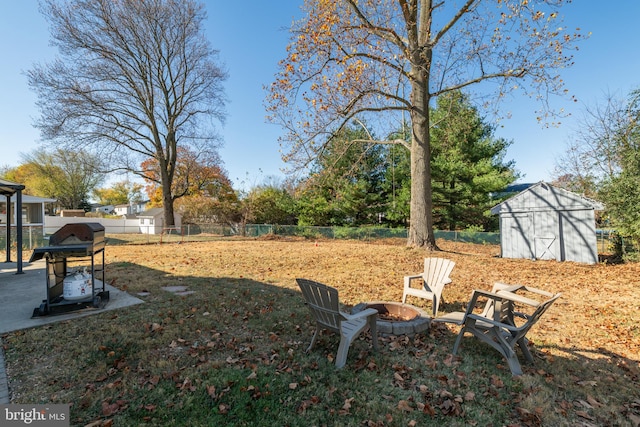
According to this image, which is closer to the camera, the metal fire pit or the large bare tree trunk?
the metal fire pit

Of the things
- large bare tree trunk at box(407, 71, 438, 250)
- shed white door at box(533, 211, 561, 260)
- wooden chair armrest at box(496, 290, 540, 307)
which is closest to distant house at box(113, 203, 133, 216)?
large bare tree trunk at box(407, 71, 438, 250)

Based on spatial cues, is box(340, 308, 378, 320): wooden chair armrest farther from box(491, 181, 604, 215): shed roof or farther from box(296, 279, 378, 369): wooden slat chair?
box(491, 181, 604, 215): shed roof

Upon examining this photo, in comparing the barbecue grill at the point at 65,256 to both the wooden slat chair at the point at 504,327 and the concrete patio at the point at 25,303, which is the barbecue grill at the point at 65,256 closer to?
the concrete patio at the point at 25,303

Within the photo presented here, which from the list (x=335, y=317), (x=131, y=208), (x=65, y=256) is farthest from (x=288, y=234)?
(x=131, y=208)

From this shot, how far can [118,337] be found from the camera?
360 cm

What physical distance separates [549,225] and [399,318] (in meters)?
10.4

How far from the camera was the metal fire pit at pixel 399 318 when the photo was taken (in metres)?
3.81

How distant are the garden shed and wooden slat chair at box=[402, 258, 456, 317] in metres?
9.14

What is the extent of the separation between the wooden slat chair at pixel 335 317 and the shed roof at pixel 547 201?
11.4 m

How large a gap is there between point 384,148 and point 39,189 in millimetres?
42758

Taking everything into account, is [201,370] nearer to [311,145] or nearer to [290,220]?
[311,145]

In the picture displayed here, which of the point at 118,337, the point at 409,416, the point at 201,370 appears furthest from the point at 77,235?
the point at 409,416

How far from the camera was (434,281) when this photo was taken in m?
5.02

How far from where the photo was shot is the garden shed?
10.4 meters
